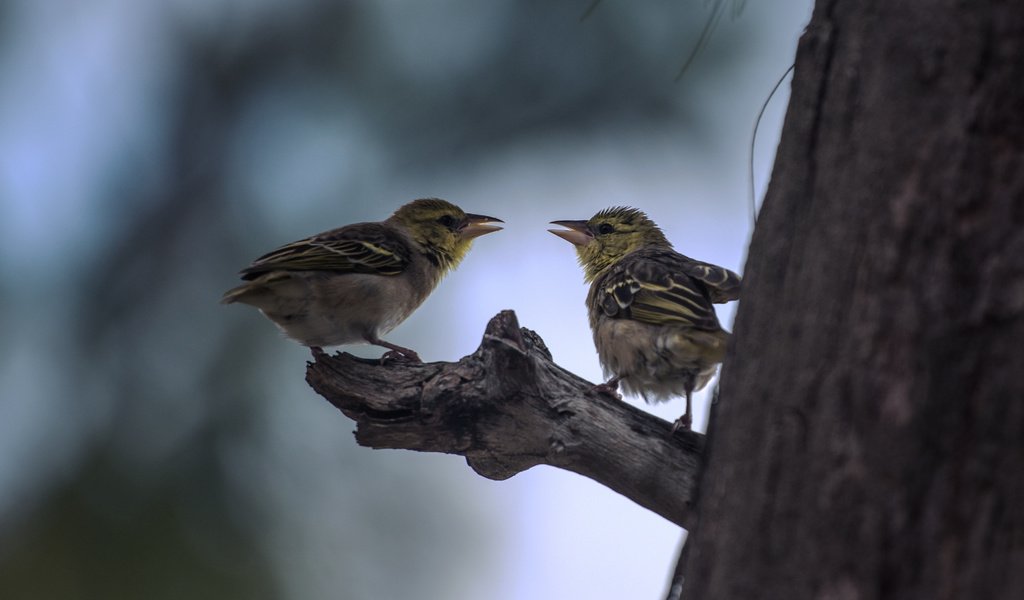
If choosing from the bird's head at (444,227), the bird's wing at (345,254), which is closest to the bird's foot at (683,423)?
the bird's wing at (345,254)

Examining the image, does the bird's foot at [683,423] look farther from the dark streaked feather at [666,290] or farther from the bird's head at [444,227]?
the bird's head at [444,227]

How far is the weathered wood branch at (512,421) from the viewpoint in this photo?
291 cm

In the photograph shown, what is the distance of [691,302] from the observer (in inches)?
154

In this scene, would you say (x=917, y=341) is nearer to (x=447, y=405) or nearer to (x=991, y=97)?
(x=991, y=97)

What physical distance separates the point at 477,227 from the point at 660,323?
137 cm

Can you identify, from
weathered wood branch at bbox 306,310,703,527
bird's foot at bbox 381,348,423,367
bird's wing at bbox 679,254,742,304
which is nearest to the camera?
weathered wood branch at bbox 306,310,703,527

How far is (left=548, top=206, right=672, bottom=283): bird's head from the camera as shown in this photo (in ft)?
17.5

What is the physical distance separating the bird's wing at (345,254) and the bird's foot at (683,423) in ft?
4.82

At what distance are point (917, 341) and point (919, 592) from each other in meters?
0.47

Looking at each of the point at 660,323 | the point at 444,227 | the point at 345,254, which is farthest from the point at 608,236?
the point at 345,254

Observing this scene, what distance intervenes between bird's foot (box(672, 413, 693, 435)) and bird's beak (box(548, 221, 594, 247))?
1.99 metres

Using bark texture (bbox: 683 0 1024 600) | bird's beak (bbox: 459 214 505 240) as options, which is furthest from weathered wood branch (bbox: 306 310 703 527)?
bird's beak (bbox: 459 214 505 240)

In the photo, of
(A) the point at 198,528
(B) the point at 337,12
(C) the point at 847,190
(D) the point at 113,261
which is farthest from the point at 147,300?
(C) the point at 847,190

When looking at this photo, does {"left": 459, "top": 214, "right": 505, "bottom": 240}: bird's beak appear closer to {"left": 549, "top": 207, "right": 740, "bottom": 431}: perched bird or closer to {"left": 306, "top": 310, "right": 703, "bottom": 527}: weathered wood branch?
{"left": 549, "top": 207, "right": 740, "bottom": 431}: perched bird
